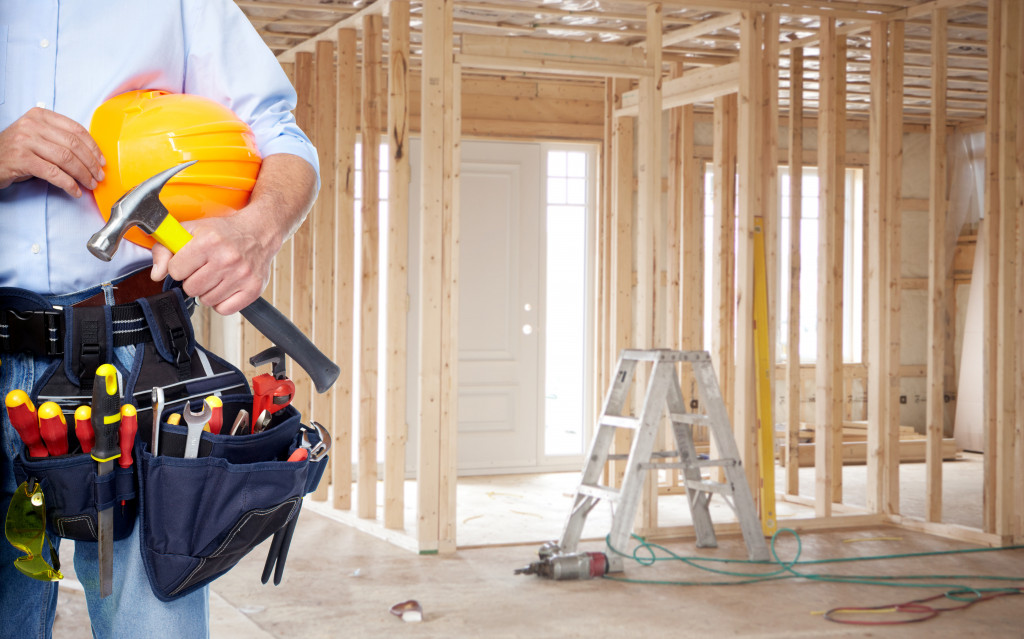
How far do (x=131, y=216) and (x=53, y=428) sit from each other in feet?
0.72

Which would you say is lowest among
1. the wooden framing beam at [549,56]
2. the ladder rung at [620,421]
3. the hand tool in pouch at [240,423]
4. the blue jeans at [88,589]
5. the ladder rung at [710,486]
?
the ladder rung at [710,486]

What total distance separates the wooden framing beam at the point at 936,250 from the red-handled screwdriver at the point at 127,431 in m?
5.14

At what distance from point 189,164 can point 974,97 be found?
876 centimetres

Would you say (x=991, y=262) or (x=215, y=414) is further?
(x=991, y=262)

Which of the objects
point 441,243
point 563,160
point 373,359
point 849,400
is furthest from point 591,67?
point 849,400

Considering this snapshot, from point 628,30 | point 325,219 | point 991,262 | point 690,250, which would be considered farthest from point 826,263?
point 325,219

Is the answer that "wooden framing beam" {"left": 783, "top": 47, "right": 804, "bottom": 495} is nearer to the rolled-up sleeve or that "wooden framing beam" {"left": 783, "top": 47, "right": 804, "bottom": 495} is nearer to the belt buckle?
the rolled-up sleeve

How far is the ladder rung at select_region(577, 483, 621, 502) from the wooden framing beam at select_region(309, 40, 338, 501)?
6.12 ft

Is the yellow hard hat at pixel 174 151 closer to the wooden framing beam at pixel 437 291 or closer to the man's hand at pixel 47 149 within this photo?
the man's hand at pixel 47 149

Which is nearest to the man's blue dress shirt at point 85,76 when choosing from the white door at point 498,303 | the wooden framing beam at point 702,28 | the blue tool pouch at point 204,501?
the blue tool pouch at point 204,501

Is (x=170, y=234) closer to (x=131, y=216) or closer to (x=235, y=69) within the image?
(x=131, y=216)

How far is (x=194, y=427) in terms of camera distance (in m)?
1.01

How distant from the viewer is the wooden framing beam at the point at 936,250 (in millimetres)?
5406

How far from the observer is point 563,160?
7.77 meters
